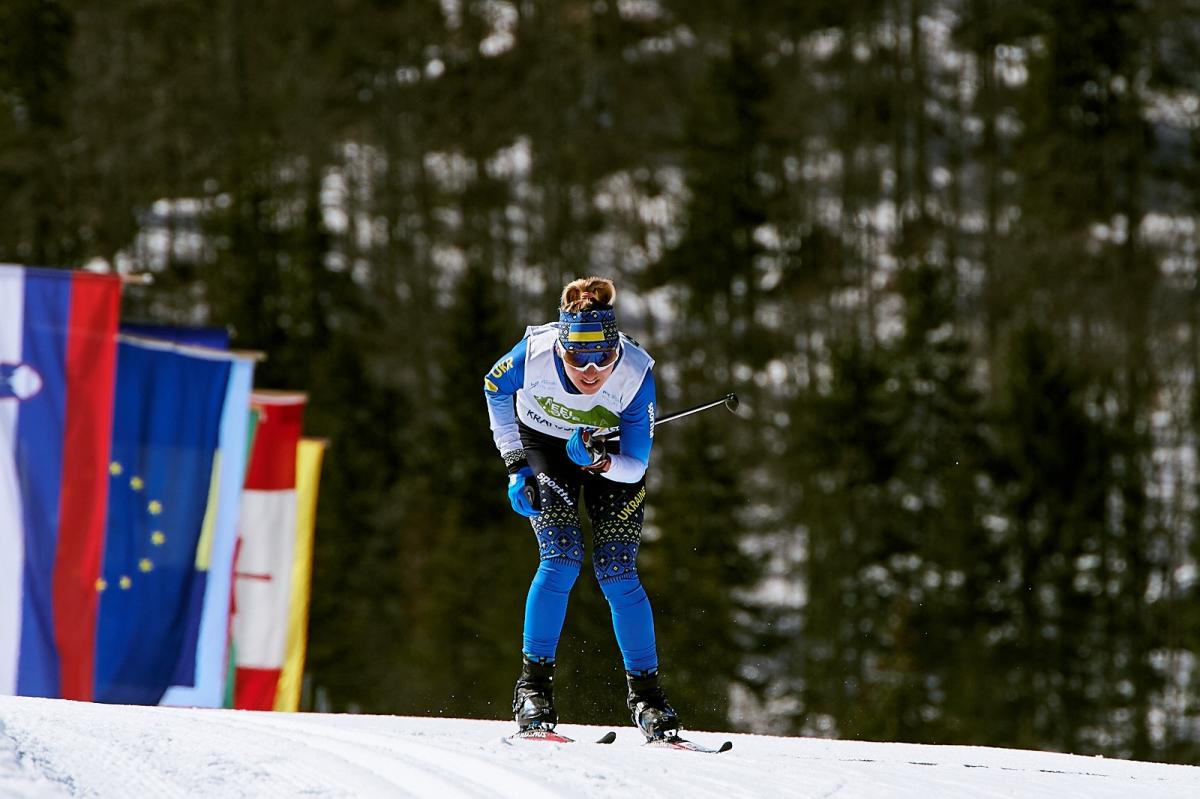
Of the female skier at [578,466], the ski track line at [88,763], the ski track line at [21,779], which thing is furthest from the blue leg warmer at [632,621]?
the ski track line at [21,779]

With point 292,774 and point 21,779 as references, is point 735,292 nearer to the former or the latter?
point 292,774

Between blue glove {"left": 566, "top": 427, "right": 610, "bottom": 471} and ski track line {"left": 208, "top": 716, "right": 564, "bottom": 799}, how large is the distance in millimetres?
1291

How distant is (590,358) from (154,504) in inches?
363

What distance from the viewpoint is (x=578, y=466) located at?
5.99m

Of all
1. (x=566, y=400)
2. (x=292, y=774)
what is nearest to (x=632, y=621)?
(x=566, y=400)

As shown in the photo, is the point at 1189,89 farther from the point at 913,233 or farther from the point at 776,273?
the point at 776,273

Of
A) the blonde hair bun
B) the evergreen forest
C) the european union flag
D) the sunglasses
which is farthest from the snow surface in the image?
the evergreen forest

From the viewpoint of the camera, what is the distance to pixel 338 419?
4162 cm

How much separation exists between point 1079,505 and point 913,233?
41.2ft

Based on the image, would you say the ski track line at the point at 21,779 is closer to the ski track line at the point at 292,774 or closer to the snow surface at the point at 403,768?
the snow surface at the point at 403,768

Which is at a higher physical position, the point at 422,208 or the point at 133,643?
the point at 422,208

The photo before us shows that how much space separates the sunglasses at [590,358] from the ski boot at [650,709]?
124 cm

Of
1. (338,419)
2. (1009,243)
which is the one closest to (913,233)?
(1009,243)

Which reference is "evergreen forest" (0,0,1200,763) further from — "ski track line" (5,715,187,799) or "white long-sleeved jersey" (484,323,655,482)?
"ski track line" (5,715,187,799)
